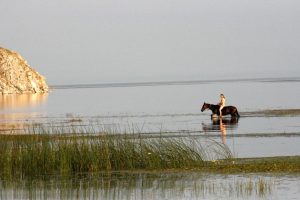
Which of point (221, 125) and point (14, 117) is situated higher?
point (14, 117)

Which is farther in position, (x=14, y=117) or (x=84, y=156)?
(x=14, y=117)

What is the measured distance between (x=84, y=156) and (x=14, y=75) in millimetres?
143342

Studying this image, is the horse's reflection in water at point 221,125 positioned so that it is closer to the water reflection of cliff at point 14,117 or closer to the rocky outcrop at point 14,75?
the water reflection of cliff at point 14,117

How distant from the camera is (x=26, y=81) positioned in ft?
557

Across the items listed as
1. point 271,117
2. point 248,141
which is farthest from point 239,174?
point 271,117

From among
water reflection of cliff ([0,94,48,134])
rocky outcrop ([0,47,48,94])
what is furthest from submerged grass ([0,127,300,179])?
rocky outcrop ([0,47,48,94])

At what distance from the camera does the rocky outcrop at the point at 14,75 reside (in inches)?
6545

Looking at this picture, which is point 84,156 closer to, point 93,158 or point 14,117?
point 93,158

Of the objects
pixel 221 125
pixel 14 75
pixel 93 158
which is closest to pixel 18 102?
pixel 14 75

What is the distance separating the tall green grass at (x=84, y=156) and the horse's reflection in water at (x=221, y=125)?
13124 millimetres

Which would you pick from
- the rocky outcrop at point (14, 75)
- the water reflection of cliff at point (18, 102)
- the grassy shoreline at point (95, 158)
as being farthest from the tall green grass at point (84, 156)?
the rocky outcrop at point (14, 75)

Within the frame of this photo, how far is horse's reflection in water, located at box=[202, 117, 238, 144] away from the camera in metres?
45.6

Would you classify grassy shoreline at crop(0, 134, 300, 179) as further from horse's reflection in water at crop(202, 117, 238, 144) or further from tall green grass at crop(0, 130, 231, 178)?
horse's reflection in water at crop(202, 117, 238, 144)

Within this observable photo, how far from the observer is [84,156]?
26.2 m
